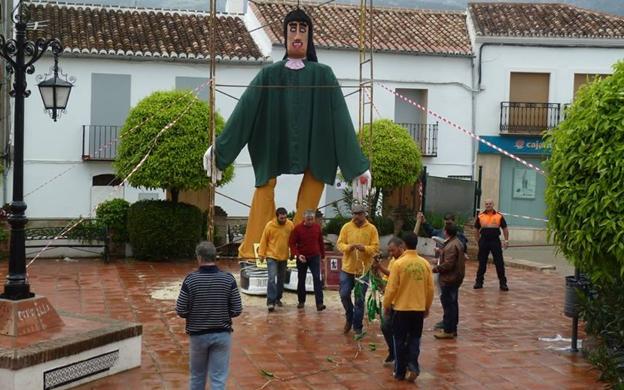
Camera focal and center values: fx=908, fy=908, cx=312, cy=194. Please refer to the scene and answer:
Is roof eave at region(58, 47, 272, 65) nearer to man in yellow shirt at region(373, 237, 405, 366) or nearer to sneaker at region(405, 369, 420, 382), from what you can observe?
man in yellow shirt at region(373, 237, 405, 366)

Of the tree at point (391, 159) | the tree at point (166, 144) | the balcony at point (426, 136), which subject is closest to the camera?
the tree at point (166, 144)

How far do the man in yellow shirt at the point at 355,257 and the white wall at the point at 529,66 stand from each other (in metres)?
15.2

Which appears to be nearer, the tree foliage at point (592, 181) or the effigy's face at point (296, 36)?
the tree foliage at point (592, 181)

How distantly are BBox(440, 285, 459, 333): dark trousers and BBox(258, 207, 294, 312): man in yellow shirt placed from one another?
8.08ft

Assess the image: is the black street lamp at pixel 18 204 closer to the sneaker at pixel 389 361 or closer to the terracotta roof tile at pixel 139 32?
the sneaker at pixel 389 361

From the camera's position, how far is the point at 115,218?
18.7 m

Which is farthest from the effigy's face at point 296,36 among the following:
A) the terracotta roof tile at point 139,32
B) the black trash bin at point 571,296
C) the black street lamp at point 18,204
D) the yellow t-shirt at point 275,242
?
the terracotta roof tile at point 139,32

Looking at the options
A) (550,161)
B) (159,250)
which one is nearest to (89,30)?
(159,250)

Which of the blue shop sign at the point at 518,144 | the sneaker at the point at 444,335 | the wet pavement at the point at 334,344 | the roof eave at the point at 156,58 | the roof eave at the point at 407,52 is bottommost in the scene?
the wet pavement at the point at 334,344

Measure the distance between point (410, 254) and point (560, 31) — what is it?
61.0 ft

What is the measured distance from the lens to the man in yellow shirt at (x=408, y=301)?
8.27 meters

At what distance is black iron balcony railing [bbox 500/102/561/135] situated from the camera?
25.2 m

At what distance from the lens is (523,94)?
83.5ft

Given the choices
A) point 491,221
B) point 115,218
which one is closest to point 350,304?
point 491,221
